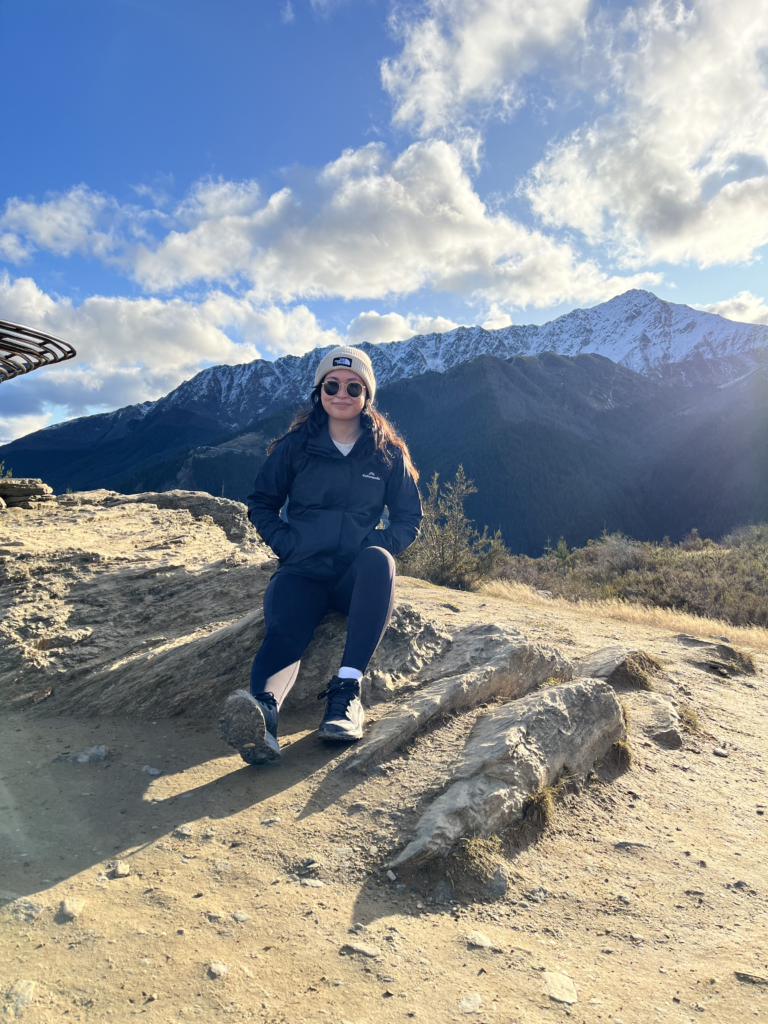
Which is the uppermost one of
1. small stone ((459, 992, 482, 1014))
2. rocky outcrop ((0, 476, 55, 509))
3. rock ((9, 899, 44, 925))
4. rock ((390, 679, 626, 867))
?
rocky outcrop ((0, 476, 55, 509))

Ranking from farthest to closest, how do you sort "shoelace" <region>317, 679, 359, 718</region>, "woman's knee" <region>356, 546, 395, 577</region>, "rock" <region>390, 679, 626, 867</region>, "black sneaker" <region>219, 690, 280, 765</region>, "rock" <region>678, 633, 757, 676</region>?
1. "rock" <region>678, 633, 757, 676</region>
2. "woman's knee" <region>356, 546, 395, 577</region>
3. "shoelace" <region>317, 679, 359, 718</region>
4. "black sneaker" <region>219, 690, 280, 765</region>
5. "rock" <region>390, 679, 626, 867</region>

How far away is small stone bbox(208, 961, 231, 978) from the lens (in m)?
1.49

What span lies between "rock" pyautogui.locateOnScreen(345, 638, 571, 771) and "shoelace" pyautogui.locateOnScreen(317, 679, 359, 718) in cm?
21

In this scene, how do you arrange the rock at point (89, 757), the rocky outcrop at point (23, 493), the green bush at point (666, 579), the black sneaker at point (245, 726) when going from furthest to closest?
the green bush at point (666, 579) → the rocky outcrop at point (23, 493) → the rock at point (89, 757) → the black sneaker at point (245, 726)

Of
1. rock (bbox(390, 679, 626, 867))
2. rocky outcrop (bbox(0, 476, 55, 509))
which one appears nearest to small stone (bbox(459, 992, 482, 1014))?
rock (bbox(390, 679, 626, 867))

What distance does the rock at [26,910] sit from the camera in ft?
5.30

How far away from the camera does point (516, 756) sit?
8.38ft

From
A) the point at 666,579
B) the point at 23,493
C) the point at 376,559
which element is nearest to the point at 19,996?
the point at 376,559

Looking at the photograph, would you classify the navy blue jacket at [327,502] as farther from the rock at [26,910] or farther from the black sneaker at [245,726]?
→ the rock at [26,910]

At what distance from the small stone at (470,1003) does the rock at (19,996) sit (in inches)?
43.0

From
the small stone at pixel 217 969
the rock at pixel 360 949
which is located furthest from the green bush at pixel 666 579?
the small stone at pixel 217 969

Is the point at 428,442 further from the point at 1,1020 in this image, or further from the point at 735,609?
the point at 1,1020

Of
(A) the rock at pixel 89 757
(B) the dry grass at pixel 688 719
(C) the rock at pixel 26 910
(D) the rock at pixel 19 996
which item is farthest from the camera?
(B) the dry grass at pixel 688 719

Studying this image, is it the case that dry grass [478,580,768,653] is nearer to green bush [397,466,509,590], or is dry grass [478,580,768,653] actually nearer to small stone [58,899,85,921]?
green bush [397,466,509,590]
